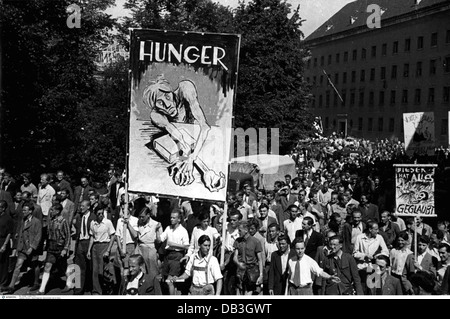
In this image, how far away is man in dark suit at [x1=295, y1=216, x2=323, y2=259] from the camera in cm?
1012

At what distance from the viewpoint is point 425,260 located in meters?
9.58

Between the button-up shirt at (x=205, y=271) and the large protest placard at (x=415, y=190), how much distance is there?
412cm

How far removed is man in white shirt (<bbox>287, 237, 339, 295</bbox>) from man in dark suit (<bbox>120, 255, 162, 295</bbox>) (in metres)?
1.68

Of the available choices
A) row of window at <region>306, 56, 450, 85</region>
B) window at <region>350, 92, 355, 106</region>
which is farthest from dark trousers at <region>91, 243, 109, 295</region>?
window at <region>350, 92, 355, 106</region>

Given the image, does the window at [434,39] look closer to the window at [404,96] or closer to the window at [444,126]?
the window at [444,126]

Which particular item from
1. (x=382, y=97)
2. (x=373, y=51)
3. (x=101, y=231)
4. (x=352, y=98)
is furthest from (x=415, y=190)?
(x=352, y=98)

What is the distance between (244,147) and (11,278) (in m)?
21.2

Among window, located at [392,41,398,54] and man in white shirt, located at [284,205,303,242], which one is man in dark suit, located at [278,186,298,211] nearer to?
man in white shirt, located at [284,205,303,242]

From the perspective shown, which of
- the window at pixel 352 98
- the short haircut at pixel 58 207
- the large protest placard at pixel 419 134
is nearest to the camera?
the short haircut at pixel 58 207

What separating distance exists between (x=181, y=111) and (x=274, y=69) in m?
28.2

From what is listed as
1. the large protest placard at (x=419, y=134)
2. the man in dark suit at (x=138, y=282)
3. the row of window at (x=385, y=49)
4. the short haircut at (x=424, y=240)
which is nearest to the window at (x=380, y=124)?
the row of window at (x=385, y=49)

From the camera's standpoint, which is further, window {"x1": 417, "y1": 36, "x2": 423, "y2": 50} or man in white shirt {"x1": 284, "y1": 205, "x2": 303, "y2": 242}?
window {"x1": 417, "y1": 36, "x2": 423, "y2": 50}

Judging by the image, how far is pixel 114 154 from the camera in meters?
20.4

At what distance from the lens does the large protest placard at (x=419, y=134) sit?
15.9 metres
